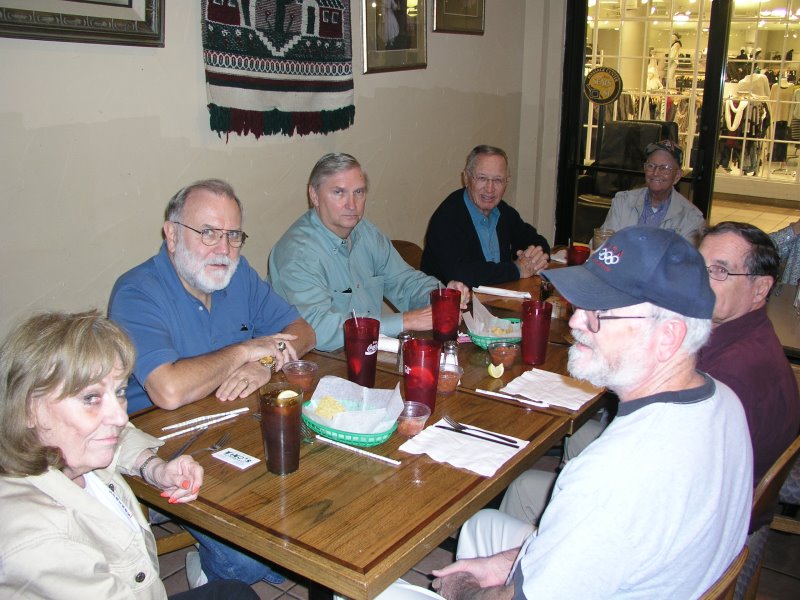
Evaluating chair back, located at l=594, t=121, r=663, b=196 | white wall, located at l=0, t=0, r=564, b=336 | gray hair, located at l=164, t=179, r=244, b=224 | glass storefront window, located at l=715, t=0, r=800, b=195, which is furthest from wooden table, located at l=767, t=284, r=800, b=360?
glass storefront window, located at l=715, t=0, r=800, b=195

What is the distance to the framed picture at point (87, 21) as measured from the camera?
2424mm

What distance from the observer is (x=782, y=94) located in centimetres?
733

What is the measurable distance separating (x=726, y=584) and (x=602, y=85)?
4.96m

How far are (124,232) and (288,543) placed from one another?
77.1 inches

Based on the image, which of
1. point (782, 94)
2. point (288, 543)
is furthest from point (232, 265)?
point (782, 94)

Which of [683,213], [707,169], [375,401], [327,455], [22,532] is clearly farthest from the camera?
[707,169]

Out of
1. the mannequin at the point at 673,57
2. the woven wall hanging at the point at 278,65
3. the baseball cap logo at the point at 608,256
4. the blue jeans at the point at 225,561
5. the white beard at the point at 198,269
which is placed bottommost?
the blue jeans at the point at 225,561

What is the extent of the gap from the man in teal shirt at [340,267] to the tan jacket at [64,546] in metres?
1.16

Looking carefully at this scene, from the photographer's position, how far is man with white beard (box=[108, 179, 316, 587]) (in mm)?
1983

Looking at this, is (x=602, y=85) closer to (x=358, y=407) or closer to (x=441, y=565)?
(x=441, y=565)

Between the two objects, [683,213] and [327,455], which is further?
[683,213]

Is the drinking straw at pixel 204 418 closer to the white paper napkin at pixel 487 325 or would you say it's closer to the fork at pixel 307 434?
the fork at pixel 307 434

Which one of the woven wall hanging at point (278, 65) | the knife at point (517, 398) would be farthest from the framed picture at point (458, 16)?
the knife at point (517, 398)

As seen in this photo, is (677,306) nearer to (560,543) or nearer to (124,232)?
(560,543)
